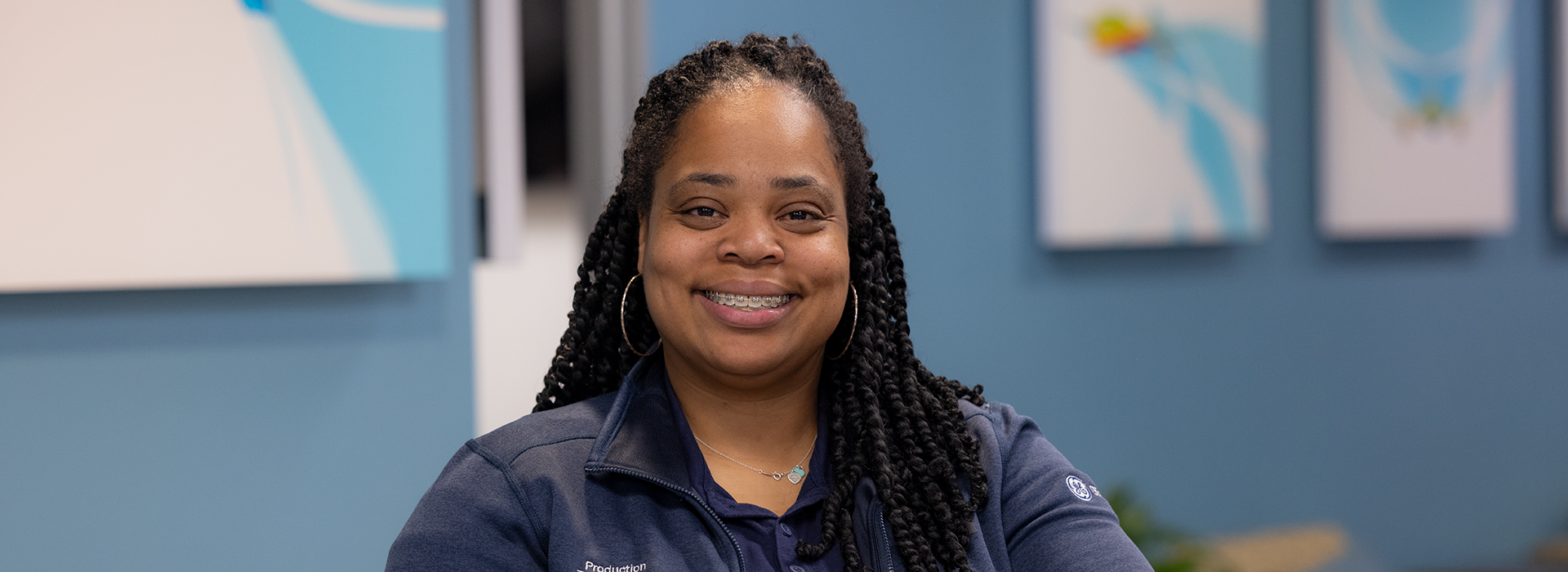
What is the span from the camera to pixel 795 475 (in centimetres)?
140

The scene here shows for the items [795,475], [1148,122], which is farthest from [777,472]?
[1148,122]

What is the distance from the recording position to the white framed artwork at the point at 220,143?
1.75 metres

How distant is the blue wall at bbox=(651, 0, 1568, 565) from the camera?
2.50 metres

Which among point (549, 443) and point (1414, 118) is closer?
point (549, 443)

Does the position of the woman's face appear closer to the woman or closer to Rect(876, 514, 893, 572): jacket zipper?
the woman

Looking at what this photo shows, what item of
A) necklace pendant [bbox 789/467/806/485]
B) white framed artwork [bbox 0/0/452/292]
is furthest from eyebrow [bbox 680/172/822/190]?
white framed artwork [bbox 0/0/452/292]

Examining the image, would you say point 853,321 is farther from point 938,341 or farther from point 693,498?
point 938,341

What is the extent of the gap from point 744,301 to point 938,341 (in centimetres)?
126

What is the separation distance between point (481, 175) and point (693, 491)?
1081 mm

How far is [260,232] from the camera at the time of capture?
74.8 inches

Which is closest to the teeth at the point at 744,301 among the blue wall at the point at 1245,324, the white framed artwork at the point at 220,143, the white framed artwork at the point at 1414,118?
the white framed artwork at the point at 220,143

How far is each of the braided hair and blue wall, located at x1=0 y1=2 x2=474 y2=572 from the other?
0.68m

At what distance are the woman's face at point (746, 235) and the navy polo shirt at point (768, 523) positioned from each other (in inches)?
4.9

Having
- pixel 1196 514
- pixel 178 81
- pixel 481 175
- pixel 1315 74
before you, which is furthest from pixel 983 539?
pixel 1315 74
